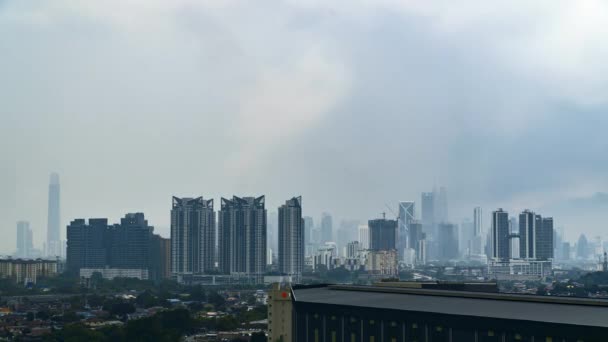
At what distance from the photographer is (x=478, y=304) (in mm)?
38312

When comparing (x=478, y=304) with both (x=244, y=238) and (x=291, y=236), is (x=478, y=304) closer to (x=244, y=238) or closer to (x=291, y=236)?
(x=244, y=238)

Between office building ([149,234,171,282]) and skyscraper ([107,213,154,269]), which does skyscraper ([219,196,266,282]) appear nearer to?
office building ([149,234,171,282])

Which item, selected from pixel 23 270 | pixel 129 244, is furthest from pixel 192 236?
pixel 23 270

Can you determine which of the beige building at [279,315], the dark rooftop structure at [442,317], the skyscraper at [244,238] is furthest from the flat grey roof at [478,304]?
the skyscraper at [244,238]

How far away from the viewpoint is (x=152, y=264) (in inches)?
7165

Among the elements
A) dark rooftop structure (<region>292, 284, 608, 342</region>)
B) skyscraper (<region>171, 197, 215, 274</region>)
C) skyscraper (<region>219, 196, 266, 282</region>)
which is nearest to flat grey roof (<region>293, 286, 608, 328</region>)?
dark rooftop structure (<region>292, 284, 608, 342</region>)

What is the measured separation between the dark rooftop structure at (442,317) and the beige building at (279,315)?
1.99ft

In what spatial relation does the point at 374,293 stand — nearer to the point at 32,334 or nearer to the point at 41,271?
the point at 32,334

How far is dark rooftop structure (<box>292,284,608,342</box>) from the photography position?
32.0m

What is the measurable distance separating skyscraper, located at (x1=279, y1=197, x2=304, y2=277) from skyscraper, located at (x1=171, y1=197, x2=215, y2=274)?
1342 centimetres

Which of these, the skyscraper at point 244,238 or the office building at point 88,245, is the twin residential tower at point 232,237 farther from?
the office building at point 88,245

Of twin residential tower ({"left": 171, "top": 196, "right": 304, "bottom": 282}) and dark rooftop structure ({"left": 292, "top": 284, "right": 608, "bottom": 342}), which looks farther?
twin residential tower ({"left": 171, "top": 196, "right": 304, "bottom": 282})

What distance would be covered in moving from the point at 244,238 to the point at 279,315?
408 feet

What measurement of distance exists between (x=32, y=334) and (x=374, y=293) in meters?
34.3
